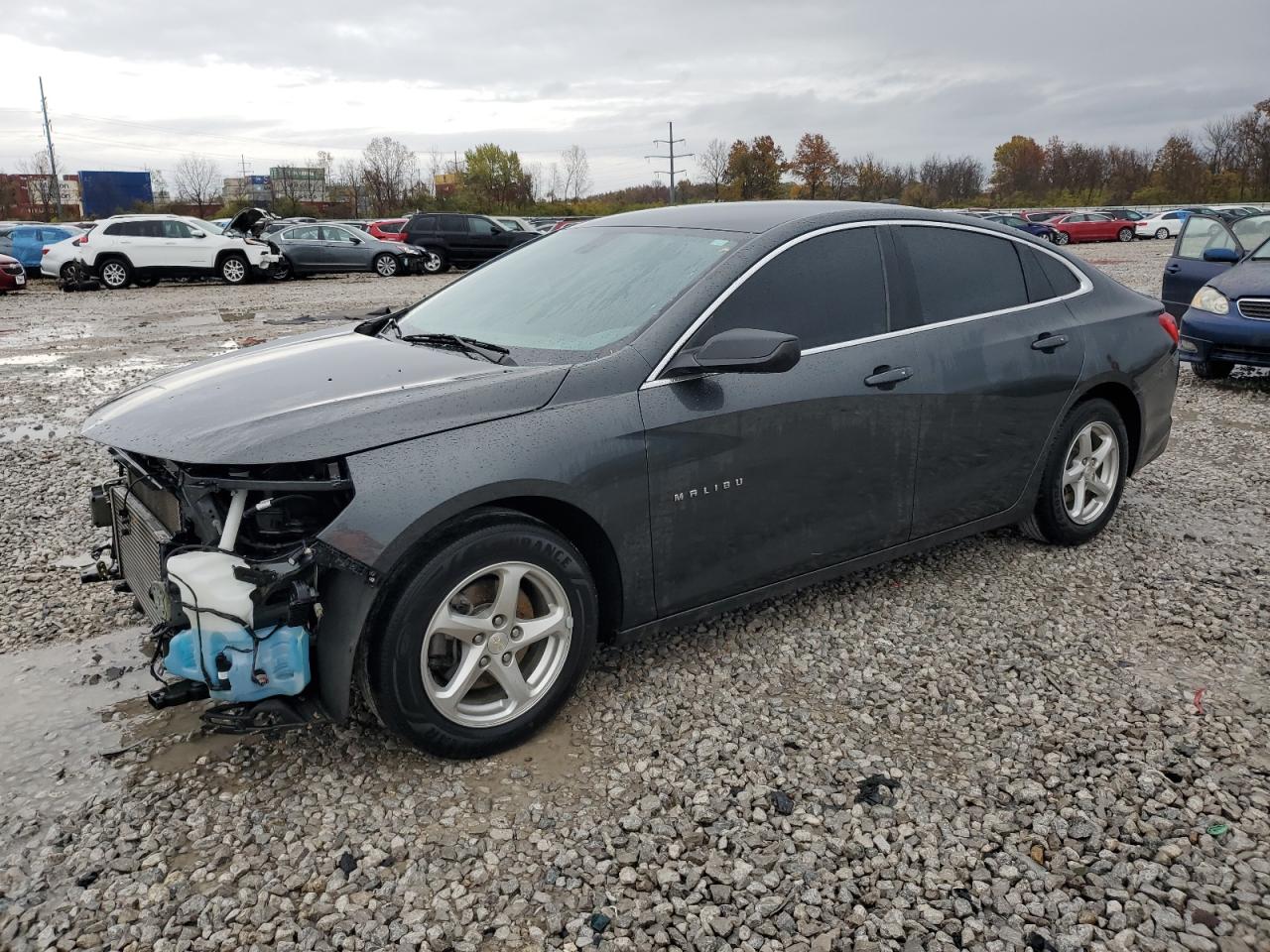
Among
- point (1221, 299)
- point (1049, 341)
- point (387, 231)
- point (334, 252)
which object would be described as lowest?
point (1221, 299)

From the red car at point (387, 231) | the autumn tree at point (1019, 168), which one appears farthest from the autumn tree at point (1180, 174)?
the red car at point (387, 231)

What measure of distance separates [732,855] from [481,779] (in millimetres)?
822

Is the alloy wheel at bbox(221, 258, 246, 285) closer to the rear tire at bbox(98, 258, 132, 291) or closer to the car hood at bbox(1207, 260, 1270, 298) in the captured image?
the rear tire at bbox(98, 258, 132, 291)

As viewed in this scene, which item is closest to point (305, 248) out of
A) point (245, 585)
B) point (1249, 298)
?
point (1249, 298)

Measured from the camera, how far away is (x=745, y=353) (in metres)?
3.11

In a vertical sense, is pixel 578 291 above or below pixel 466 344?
above

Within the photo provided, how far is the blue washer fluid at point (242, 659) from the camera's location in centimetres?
268

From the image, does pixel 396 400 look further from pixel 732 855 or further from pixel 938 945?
pixel 938 945

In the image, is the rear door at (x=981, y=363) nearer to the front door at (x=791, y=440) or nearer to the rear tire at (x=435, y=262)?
the front door at (x=791, y=440)

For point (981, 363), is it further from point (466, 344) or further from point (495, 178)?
point (495, 178)

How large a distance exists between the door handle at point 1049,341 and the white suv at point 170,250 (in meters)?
21.2

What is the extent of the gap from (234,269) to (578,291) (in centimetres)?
2171

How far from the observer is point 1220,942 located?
2.29m

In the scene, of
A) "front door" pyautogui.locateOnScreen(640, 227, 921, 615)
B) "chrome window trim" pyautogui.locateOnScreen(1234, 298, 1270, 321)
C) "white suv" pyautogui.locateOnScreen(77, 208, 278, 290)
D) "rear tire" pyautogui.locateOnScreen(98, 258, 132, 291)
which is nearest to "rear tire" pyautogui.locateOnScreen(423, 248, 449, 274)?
"white suv" pyautogui.locateOnScreen(77, 208, 278, 290)
